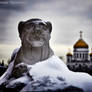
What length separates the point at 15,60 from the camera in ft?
24.9

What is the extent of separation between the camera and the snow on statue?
6484 millimetres

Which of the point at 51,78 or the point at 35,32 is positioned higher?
the point at 35,32

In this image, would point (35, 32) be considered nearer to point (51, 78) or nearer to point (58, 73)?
point (58, 73)

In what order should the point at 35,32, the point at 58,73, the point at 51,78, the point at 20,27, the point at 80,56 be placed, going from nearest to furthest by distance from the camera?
the point at 51,78 < the point at 58,73 < the point at 35,32 < the point at 20,27 < the point at 80,56

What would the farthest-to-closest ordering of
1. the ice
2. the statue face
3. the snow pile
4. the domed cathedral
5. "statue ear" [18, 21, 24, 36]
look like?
the domed cathedral
"statue ear" [18, 21, 24, 36]
the statue face
the ice
the snow pile

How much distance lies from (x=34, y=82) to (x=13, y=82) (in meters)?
0.59

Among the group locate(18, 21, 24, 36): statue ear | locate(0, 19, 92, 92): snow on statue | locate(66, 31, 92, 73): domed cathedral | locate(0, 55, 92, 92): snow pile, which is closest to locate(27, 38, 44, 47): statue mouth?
locate(0, 19, 92, 92): snow on statue

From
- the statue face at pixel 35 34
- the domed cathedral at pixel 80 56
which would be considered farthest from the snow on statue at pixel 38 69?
the domed cathedral at pixel 80 56

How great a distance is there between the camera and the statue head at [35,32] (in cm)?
753

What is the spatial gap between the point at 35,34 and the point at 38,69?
3.22 ft

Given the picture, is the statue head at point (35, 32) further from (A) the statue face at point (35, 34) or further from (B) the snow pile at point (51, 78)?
(B) the snow pile at point (51, 78)

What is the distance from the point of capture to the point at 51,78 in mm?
6531

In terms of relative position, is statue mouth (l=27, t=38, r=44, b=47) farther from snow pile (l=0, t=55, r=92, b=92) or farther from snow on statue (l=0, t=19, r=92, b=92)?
snow pile (l=0, t=55, r=92, b=92)

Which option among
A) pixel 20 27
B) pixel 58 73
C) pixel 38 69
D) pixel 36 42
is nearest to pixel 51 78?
pixel 58 73
